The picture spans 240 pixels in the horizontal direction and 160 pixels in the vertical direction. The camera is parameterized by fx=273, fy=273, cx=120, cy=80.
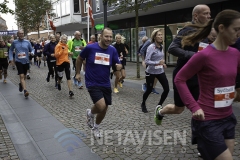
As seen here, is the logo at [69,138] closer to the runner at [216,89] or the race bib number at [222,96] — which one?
the runner at [216,89]

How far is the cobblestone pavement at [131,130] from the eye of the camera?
3840mm

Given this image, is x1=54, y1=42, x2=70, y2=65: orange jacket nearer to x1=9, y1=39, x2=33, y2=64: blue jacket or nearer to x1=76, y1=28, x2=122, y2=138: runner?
x1=9, y1=39, x2=33, y2=64: blue jacket

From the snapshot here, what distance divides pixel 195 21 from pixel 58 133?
9.72 feet

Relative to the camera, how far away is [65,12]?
98.4 feet

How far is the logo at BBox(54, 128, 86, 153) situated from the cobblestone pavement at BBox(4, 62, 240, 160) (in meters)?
0.13

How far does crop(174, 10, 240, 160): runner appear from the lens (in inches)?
85.7

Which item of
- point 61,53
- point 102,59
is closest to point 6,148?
point 102,59

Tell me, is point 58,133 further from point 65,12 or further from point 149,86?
point 65,12

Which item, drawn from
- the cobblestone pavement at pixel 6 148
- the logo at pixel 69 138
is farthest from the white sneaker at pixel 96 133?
the cobblestone pavement at pixel 6 148

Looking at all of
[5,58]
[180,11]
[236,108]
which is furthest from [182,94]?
[180,11]

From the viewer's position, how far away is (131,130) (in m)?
4.84

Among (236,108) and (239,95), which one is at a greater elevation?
(239,95)

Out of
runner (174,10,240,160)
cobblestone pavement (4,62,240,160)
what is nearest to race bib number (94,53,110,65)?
cobblestone pavement (4,62,240,160)

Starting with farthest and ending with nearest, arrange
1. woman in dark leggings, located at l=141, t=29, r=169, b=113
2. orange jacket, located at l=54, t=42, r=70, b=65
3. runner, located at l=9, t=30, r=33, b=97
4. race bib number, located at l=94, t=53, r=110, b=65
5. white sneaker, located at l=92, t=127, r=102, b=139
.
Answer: orange jacket, located at l=54, t=42, r=70, b=65, runner, located at l=9, t=30, r=33, b=97, woman in dark leggings, located at l=141, t=29, r=169, b=113, white sneaker, located at l=92, t=127, r=102, b=139, race bib number, located at l=94, t=53, r=110, b=65
